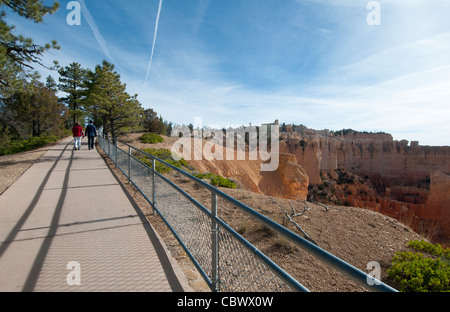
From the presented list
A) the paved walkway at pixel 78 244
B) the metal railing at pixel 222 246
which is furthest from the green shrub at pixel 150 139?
the metal railing at pixel 222 246

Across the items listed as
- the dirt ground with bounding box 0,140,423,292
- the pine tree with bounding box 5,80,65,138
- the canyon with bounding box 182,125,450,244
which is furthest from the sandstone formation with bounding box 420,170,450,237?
the pine tree with bounding box 5,80,65,138

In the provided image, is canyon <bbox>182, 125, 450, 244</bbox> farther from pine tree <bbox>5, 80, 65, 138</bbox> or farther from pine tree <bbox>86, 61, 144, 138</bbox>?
pine tree <bbox>5, 80, 65, 138</bbox>

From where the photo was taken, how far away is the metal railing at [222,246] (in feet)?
4.91

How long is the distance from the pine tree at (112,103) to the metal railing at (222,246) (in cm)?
1399

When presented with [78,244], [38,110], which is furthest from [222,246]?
[38,110]

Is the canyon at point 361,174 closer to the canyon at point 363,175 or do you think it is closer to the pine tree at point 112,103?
the canyon at point 363,175

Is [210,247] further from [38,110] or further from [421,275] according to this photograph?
[38,110]

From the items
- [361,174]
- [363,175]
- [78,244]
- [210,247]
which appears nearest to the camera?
[210,247]

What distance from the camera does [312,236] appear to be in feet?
20.1

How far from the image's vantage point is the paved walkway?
276 cm

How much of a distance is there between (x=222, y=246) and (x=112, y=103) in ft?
57.1

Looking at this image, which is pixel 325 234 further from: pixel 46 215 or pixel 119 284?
pixel 46 215

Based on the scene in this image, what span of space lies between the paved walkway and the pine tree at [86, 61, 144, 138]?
12.2m
